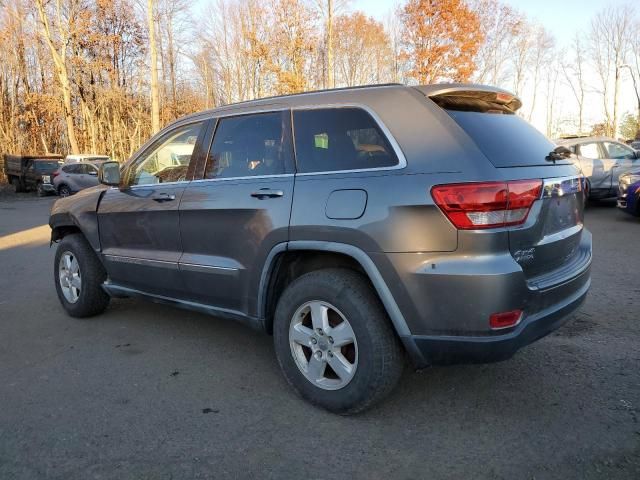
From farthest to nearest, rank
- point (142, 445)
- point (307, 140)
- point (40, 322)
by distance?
point (40, 322)
point (307, 140)
point (142, 445)

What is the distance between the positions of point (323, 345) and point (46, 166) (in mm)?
25220

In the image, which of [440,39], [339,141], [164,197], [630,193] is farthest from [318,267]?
[440,39]

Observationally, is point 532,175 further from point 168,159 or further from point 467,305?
point 168,159

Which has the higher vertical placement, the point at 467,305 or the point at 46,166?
the point at 46,166

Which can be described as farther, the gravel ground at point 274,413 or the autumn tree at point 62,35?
the autumn tree at point 62,35

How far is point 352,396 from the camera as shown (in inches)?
111

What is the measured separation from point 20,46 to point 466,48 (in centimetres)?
A: 2831

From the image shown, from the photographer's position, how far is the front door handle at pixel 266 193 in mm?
3104

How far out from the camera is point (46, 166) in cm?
2405

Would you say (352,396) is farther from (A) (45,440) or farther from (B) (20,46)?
(B) (20,46)

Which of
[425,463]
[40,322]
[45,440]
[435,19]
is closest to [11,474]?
[45,440]

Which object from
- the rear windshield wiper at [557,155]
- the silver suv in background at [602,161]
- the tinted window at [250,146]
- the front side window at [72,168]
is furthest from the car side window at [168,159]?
the front side window at [72,168]

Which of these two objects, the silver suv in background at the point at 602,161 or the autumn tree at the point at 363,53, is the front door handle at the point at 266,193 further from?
the autumn tree at the point at 363,53

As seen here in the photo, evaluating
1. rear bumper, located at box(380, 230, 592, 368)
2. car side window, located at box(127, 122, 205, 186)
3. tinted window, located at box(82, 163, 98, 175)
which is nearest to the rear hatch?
rear bumper, located at box(380, 230, 592, 368)
